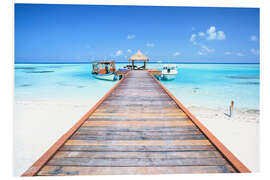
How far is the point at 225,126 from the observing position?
628 cm

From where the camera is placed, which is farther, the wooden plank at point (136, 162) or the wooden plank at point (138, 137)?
the wooden plank at point (138, 137)

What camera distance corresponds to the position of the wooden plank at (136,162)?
181cm

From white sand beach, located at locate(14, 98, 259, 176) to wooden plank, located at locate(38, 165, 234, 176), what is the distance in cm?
293

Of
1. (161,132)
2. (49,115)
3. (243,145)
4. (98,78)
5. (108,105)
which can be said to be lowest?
(243,145)

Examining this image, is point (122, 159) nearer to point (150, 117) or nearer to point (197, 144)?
point (197, 144)

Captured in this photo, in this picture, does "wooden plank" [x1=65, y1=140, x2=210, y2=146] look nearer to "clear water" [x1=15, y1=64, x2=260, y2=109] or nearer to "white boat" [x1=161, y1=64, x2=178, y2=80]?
"clear water" [x1=15, y1=64, x2=260, y2=109]

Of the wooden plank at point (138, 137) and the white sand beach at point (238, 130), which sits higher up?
the wooden plank at point (138, 137)

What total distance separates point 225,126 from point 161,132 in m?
5.03

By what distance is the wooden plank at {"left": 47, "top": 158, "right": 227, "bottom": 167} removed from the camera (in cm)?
181

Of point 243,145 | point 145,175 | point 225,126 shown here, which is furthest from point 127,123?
point 225,126

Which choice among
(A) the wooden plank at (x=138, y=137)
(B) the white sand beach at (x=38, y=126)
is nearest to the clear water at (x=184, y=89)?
(B) the white sand beach at (x=38, y=126)

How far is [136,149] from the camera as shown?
2074 mm

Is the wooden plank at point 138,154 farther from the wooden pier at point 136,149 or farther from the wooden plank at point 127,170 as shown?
the wooden plank at point 127,170

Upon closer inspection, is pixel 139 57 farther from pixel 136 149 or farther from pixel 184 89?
pixel 136 149
